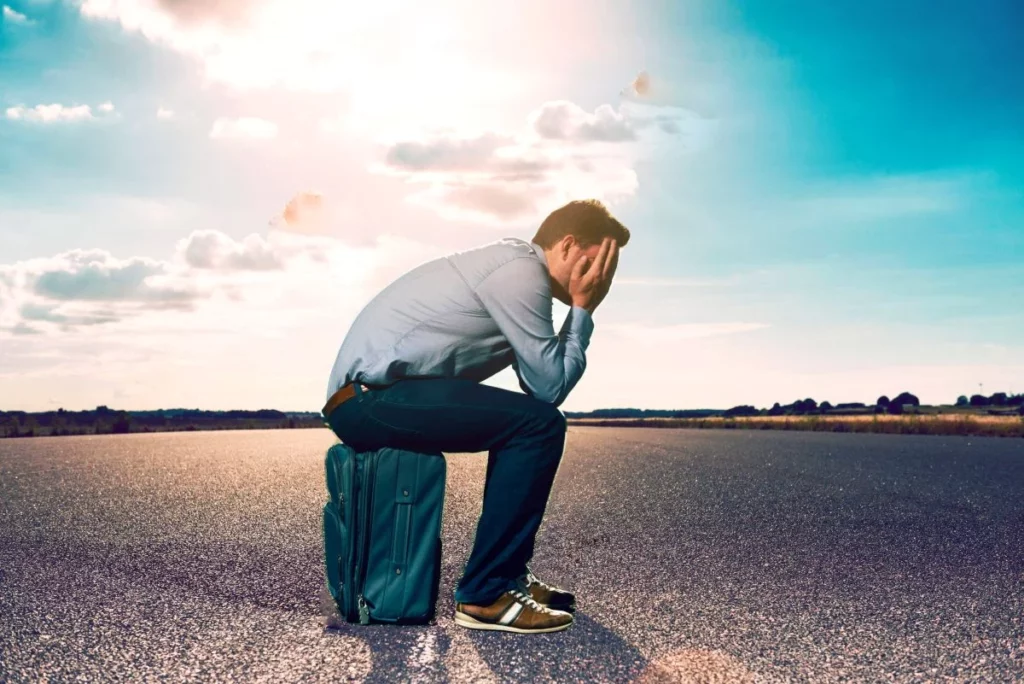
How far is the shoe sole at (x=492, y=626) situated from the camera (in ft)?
11.3

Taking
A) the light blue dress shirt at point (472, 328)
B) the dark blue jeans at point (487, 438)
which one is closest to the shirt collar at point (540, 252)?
the light blue dress shirt at point (472, 328)

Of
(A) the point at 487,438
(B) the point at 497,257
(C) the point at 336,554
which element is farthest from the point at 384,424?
(B) the point at 497,257

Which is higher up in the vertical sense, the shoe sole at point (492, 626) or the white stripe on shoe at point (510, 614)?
the white stripe on shoe at point (510, 614)

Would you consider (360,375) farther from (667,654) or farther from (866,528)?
(866,528)

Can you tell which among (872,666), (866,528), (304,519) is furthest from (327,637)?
(866,528)

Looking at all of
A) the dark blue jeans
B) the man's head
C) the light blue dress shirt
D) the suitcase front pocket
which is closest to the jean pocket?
the dark blue jeans

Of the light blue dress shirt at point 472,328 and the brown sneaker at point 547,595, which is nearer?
the light blue dress shirt at point 472,328

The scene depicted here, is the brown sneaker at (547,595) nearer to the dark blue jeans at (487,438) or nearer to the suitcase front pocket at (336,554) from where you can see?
the dark blue jeans at (487,438)

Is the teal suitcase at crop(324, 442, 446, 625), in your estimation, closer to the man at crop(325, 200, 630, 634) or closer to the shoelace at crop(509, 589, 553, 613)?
the man at crop(325, 200, 630, 634)

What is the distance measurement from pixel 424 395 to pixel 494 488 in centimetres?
44

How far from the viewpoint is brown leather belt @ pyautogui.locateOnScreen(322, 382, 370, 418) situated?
11.9 feet

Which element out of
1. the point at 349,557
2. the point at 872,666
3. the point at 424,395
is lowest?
the point at 872,666

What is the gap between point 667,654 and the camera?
3186mm

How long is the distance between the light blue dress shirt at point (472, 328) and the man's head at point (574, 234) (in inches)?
3.3
